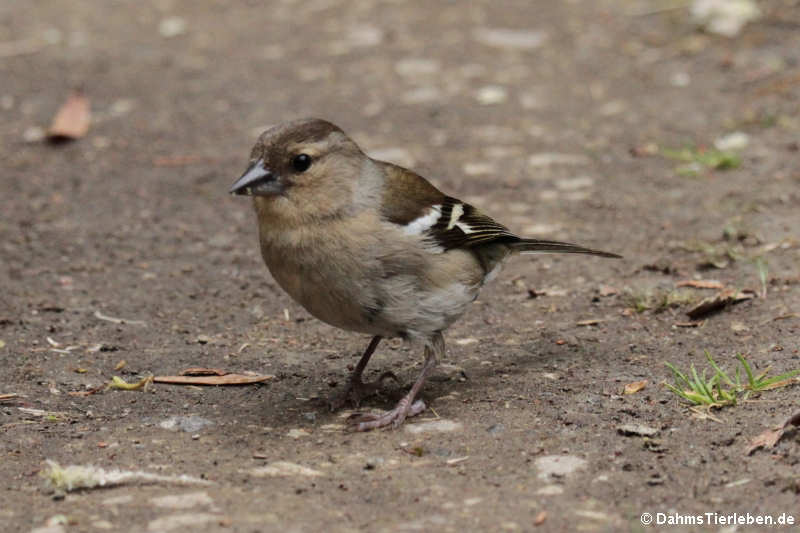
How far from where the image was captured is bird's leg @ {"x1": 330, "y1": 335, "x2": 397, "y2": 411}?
5008mm

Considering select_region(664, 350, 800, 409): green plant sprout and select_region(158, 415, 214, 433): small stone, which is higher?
select_region(158, 415, 214, 433): small stone

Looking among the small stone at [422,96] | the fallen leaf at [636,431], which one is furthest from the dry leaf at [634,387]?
the small stone at [422,96]

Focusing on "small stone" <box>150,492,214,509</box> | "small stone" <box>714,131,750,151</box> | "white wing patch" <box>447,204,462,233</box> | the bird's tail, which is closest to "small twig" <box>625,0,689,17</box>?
"small stone" <box>714,131,750,151</box>

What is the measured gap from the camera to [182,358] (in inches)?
218

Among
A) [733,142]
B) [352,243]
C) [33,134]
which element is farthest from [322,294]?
[33,134]

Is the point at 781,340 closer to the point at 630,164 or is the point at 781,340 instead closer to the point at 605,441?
the point at 605,441

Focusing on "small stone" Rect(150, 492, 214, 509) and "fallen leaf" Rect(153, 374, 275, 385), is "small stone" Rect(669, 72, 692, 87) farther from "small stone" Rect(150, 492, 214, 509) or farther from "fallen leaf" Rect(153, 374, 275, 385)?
"small stone" Rect(150, 492, 214, 509)

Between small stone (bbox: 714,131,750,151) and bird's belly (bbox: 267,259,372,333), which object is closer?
bird's belly (bbox: 267,259,372,333)

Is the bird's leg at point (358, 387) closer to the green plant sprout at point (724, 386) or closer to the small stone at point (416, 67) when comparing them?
the green plant sprout at point (724, 386)

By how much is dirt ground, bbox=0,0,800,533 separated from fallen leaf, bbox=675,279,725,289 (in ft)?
0.25

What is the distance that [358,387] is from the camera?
5.09 meters

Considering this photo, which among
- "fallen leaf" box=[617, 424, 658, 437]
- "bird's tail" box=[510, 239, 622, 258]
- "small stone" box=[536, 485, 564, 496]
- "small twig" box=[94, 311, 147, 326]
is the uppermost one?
"bird's tail" box=[510, 239, 622, 258]

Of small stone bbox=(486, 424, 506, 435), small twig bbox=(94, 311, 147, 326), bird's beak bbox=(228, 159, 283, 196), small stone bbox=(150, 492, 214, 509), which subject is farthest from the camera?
small twig bbox=(94, 311, 147, 326)

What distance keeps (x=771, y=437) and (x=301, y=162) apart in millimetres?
2203
